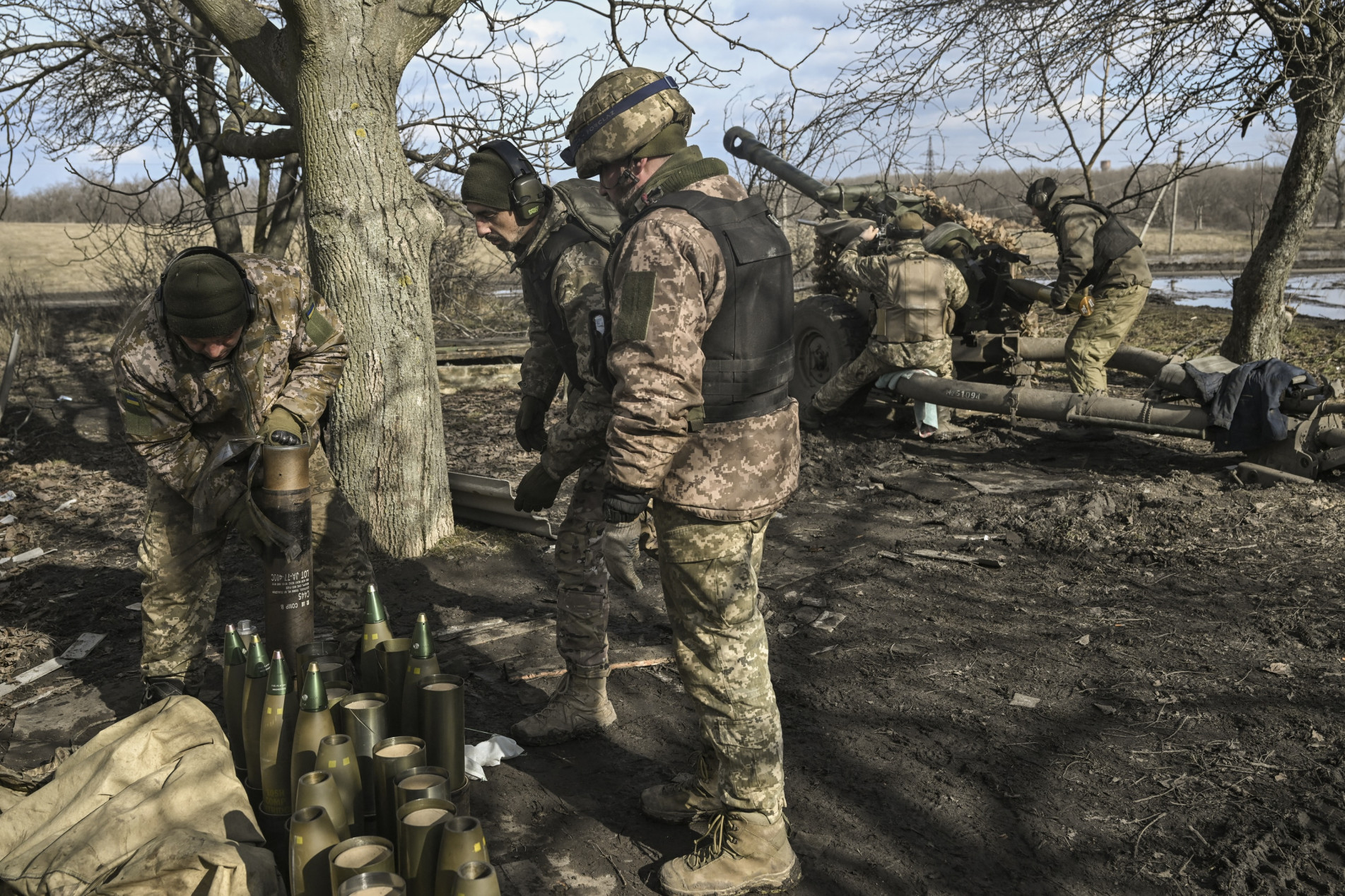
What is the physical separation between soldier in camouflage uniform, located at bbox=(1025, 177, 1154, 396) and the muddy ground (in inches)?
47.1

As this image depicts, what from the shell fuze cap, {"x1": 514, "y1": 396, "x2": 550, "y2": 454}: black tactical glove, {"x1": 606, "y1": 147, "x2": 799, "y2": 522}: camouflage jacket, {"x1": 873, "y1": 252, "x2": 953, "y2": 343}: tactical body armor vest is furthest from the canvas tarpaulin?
{"x1": 873, "y1": 252, "x2": 953, "y2": 343}: tactical body armor vest

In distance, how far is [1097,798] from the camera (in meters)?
3.25

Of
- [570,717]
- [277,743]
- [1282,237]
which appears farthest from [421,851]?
[1282,237]

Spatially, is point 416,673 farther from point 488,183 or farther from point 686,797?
point 488,183

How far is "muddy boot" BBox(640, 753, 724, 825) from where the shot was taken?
10.3ft

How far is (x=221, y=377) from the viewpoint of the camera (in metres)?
3.62

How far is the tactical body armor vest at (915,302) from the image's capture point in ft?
26.0

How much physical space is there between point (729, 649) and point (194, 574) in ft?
7.25

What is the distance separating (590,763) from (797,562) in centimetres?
243

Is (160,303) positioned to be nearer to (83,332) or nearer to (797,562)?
(797,562)

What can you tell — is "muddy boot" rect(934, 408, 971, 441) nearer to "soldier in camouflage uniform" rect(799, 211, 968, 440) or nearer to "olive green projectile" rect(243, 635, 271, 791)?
"soldier in camouflage uniform" rect(799, 211, 968, 440)

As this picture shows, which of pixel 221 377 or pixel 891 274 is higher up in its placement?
pixel 891 274

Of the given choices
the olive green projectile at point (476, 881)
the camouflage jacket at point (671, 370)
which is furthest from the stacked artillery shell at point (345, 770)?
the camouflage jacket at point (671, 370)

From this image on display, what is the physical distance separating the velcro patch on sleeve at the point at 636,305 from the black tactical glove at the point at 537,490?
101 cm
